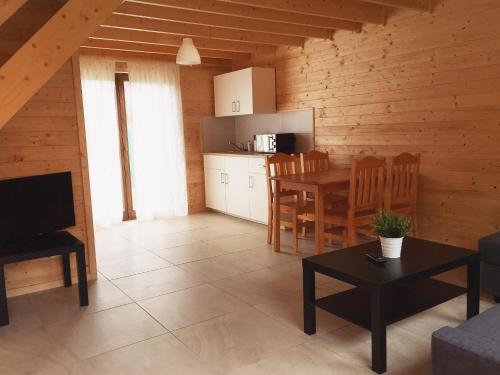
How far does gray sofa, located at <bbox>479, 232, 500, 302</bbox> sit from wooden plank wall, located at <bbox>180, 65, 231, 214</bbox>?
4340 millimetres

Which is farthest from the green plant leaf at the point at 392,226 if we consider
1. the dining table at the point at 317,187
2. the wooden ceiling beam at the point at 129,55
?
the wooden ceiling beam at the point at 129,55

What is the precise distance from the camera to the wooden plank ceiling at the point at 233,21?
12.6 feet

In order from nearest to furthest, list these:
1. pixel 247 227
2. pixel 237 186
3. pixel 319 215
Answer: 1. pixel 319 215
2. pixel 247 227
3. pixel 237 186

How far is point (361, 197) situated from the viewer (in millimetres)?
3834

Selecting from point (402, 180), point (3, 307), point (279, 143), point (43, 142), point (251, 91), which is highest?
point (251, 91)

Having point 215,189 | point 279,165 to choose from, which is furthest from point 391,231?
point 215,189

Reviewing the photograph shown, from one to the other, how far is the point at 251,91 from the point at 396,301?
3711 mm

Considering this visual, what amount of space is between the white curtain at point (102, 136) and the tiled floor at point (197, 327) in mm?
1732

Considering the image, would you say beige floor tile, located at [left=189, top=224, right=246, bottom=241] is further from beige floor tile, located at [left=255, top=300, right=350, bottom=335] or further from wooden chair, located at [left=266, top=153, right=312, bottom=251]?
beige floor tile, located at [left=255, top=300, right=350, bottom=335]

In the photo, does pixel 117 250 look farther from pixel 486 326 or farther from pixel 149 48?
pixel 486 326

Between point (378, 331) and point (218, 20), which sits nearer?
point (378, 331)

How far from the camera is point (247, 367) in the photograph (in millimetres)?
2268

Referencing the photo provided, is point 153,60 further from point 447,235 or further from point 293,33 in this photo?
point 447,235

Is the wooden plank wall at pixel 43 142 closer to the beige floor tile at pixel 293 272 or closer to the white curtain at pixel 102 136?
the beige floor tile at pixel 293 272
